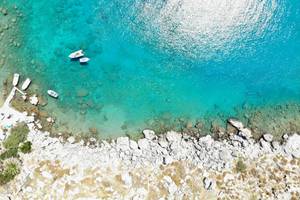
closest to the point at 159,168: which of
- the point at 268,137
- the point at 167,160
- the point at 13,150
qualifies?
the point at 167,160

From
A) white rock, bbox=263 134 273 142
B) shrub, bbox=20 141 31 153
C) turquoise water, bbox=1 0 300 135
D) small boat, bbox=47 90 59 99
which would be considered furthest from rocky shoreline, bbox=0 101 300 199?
small boat, bbox=47 90 59 99

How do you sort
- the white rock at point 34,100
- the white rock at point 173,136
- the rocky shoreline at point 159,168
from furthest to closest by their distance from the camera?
the white rock at point 34,100, the white rock at point 173,136, the rocky shoreline at point 159,168

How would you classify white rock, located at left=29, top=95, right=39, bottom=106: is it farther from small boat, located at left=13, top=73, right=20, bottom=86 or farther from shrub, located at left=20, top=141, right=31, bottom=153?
shrub, located at left=20, top=141, right=31, bottom=153

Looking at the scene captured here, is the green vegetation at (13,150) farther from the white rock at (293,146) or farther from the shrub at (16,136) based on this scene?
the white rock at (293,146)

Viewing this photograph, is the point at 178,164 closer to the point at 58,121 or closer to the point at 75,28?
the point at 58,121

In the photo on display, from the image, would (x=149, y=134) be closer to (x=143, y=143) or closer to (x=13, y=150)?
(x=143, y=143)

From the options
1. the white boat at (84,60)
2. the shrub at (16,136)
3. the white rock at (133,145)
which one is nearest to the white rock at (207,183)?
the white rock at (133,145)
